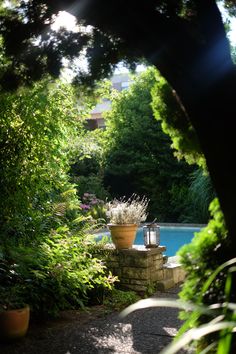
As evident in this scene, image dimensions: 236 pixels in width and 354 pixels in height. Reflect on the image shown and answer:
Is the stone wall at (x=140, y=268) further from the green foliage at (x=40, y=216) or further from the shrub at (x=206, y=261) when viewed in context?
the shrub at (x=206, y=261)

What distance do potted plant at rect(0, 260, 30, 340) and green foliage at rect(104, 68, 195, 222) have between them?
9966 millimetres

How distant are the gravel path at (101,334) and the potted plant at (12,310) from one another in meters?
0.10

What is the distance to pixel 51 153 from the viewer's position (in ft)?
17.1

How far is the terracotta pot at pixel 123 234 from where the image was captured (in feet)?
17.3

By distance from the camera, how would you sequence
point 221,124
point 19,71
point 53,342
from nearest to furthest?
point 221,124 < point 19,71 < point 53,342

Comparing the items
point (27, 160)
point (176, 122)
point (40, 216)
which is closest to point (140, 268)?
point (40, 216)

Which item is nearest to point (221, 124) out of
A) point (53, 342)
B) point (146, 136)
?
point (53, 342)

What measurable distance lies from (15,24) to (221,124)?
6.24ft

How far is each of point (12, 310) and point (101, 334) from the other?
29.5 inches

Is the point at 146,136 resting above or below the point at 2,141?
above

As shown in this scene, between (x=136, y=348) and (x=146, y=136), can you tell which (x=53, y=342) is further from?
(x=146, y=136)

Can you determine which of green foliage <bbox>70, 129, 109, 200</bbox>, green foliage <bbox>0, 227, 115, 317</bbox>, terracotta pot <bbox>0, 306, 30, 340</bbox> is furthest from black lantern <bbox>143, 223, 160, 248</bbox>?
green foliage <bbox>70, 129, 109, 200</bbox>

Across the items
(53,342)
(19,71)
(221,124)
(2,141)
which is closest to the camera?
(221,124)

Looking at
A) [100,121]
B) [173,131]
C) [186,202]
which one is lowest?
[173,131]
